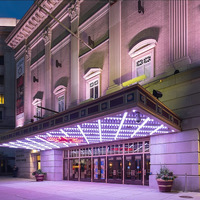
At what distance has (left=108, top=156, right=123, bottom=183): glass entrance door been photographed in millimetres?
20250

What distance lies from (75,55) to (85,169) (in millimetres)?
9949

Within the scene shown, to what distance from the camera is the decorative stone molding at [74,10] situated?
25.7 m

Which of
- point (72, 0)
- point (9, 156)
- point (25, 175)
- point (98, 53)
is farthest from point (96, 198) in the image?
point (9, 156)

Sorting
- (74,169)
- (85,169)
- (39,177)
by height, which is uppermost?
(85,169)

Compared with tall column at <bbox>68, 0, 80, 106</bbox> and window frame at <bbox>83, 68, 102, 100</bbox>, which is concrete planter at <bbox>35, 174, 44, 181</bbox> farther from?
window frame at <bbox>83, 68, 102, 100</bbox>

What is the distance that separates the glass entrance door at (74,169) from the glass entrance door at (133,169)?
615 cm

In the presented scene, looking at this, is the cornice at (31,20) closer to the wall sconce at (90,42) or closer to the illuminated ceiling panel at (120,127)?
the wall sconce at (90,42)

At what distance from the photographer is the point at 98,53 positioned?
22.6 metres

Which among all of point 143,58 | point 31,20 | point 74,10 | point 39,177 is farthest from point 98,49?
point 31,20

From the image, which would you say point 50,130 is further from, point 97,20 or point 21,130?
point 97,20

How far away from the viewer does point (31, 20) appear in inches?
1273

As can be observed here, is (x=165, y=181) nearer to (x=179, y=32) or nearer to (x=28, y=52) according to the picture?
(x=179, y=32)

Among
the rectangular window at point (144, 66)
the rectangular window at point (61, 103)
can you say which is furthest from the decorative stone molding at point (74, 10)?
the rectangular window at point (144, 66)

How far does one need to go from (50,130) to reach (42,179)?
10.2 metres
